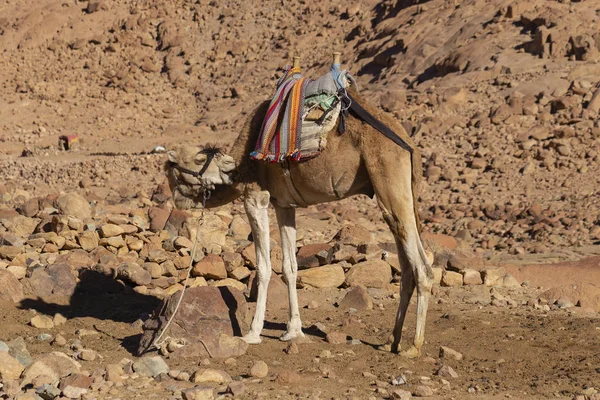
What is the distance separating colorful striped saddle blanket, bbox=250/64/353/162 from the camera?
877cm

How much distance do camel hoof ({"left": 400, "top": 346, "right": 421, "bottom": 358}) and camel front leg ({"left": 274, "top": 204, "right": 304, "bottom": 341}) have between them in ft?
3.88

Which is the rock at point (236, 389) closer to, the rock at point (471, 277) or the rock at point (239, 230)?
the rock at point (471, 277)

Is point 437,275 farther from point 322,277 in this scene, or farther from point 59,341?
point 59,341

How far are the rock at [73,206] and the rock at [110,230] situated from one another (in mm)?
1866

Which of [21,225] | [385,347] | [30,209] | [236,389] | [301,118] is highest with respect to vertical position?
[301,118]

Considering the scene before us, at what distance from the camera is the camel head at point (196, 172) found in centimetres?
945

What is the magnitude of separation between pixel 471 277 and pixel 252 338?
4110mm

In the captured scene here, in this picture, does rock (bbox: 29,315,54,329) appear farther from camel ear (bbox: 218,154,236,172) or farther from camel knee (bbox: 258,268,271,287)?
camel ear (bbox: 218,154,236,172)

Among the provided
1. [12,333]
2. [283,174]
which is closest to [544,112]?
[283,174]

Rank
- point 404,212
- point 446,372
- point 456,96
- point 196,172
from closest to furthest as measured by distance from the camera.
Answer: point 446,372 → point 404,212 → point 196,172 → point 456,96

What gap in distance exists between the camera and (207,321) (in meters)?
8.91

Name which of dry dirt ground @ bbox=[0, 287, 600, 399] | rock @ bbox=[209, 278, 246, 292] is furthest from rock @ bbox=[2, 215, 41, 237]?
rock @ bbox=[209, 278, 246, 292]

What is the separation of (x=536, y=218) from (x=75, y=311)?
11162 millimetres

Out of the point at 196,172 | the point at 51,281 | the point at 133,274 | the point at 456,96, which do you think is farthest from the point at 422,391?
the point at 456,96
